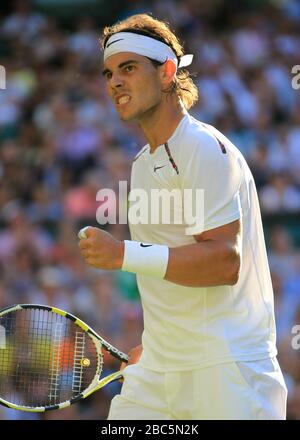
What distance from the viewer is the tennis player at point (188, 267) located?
3900 millimetres

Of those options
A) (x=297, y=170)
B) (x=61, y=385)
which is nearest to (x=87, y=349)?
(x=61, y=385)

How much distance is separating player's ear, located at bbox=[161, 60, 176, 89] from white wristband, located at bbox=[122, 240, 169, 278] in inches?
29.1

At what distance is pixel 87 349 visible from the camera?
5.00m

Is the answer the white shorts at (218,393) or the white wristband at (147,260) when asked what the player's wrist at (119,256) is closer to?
the white wristband at (147,260)

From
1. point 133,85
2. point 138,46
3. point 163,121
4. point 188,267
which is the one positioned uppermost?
point 138,46

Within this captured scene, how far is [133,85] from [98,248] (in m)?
0.76

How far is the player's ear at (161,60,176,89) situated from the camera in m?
4.29

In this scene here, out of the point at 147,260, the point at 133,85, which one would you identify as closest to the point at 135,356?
the point at 147,260

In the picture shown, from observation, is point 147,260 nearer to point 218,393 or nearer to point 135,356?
point 218,393

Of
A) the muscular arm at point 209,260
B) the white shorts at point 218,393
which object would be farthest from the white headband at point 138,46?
the white shorts at point 218,393

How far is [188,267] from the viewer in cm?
387

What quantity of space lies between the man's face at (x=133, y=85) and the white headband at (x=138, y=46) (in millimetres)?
26

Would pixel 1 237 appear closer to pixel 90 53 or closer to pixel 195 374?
pixel 90 53

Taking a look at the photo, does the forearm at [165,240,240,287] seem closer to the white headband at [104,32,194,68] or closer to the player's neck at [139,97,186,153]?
the player's neck at [139,97,186,153]
